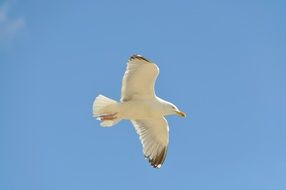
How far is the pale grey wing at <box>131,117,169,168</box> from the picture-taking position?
11.9m

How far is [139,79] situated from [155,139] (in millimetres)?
1186

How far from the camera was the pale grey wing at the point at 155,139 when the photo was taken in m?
11.9

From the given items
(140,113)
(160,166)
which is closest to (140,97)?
(140,113)

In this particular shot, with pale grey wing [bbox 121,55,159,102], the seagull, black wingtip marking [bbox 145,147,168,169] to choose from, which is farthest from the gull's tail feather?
black wingtip marking [bbox 145,147,168,169]

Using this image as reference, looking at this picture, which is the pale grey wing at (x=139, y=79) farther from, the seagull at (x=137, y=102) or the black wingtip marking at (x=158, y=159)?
the black wingtip marking at (x=158, y=159)

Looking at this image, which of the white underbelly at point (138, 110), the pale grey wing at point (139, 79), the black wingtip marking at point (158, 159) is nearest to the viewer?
the pale grey wing at point (139, 79)

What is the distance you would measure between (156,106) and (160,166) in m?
1.07

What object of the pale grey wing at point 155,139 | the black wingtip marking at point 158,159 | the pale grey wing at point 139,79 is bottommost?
the black wingtip marking at point 158,159

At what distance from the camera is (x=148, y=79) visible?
11.5 meters

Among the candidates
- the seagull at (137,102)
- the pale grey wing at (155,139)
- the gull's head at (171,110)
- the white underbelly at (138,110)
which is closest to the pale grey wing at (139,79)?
the seagull at (137,102)

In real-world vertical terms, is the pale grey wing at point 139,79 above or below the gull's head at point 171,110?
above

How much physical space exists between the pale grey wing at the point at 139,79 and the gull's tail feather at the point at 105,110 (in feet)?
1.15

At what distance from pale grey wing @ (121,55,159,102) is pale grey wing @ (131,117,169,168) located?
55 centimetres

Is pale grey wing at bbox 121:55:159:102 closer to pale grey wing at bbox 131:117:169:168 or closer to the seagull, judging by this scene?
the seagull
